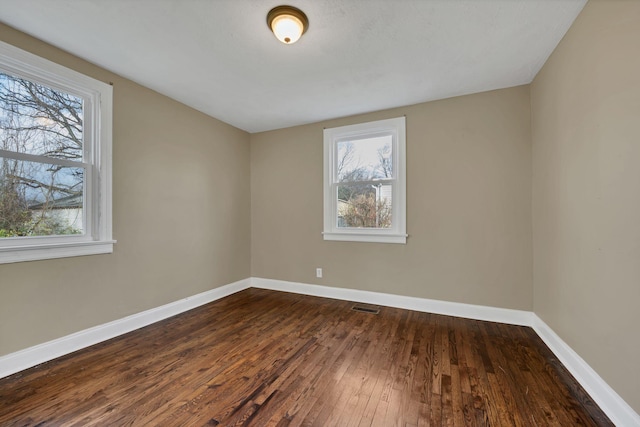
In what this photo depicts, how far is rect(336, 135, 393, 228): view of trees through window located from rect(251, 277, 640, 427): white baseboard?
979 millimetres

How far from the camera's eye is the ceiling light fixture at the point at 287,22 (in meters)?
1.73

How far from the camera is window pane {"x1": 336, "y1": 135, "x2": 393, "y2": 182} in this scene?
344 centimetres

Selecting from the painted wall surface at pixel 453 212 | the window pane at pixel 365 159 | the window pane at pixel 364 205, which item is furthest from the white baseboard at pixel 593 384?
the window pane at pixel 365 159

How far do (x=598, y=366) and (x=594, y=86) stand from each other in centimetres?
178

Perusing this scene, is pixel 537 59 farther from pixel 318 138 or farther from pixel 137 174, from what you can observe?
pixel 137 174

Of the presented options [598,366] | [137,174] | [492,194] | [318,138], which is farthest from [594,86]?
[137,174]

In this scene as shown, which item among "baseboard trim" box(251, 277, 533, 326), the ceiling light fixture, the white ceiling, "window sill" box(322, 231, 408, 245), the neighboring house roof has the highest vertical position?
the white ceiling

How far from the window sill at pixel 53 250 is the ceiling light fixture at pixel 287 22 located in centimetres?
242

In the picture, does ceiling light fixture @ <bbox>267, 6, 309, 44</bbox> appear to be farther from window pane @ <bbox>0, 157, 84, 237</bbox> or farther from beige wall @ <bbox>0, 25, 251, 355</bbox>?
window pane @ <bbox>0, 157, 84, 237</bbox>

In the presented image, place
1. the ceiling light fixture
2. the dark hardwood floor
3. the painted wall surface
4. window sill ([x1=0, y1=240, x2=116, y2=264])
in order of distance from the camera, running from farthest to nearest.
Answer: the painted wall surface → window sill ([x1=0, y1=240, x2=116, y2=264]) → the ceiling light fixture → the dark hardwood floor

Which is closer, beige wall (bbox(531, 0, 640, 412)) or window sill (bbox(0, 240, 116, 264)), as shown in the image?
beige wall (bbox(531, 0, 640, 412))

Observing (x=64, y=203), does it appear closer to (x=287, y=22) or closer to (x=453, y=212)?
(x=287, y=22)

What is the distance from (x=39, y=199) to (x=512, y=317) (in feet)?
15.1

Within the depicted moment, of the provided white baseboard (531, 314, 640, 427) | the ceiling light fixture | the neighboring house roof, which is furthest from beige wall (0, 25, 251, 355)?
white baseboard (531, 314, 640, 427)
